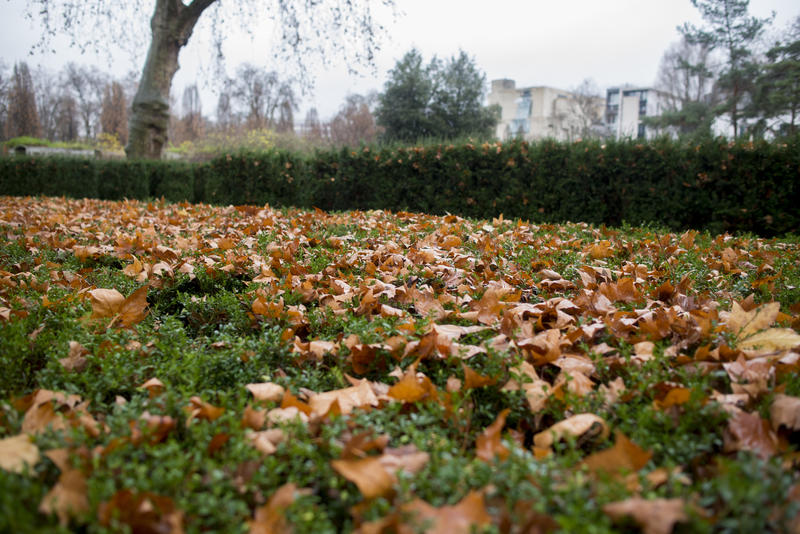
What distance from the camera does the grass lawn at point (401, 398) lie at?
1.01 metres

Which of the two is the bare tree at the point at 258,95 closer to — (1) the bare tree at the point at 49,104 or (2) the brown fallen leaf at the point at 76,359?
(1) the bare tree at the point at 49,104

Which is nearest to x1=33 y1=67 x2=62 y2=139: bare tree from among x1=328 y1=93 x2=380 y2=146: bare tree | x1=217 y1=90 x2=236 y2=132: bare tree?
x1=217 y1=90 x2=236 y2=132: bare tree

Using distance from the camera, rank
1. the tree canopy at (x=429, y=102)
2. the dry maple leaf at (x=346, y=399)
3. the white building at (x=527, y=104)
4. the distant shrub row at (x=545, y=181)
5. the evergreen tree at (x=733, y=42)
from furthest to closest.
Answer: the white building at (x=527, y=104)
the tree canopy at (x=429, y=102)
the evergreen tree at (x=733, y=42)
the distant shrub row at (x=545, y=181)
the dry maple leaf at (x=346, y=399)

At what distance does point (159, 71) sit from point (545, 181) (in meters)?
11.8

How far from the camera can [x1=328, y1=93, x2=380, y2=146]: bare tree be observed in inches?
1748

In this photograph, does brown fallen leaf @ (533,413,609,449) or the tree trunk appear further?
the tree trunk

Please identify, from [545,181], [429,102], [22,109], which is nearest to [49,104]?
[22,109]

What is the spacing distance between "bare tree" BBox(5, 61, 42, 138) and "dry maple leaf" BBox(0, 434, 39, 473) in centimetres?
5697

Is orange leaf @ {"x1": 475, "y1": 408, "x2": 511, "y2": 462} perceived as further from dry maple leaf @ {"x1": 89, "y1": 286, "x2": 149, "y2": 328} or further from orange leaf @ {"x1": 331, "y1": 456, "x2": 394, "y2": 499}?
dry maple leaf @ {"x1": 89, "y1": 286, "x2": 149, "y2": 328}

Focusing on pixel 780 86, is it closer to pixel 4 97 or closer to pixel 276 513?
pixel 276 513

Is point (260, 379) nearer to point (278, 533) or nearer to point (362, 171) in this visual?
point (278, 533)

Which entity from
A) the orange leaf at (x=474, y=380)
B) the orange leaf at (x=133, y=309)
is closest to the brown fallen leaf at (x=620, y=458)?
the orange leaf at (x=474, y=380)

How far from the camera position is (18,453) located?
45.8 inches

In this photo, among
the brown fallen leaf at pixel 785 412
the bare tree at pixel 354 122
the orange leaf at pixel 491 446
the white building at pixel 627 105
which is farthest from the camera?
the white building at pixel 627 105
